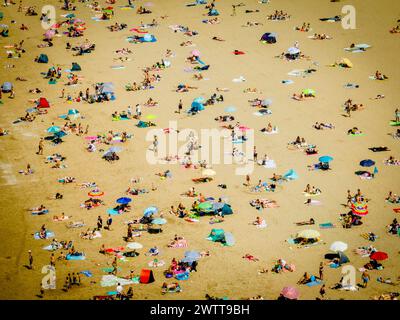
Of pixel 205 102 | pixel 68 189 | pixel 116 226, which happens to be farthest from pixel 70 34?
pixel 116 226

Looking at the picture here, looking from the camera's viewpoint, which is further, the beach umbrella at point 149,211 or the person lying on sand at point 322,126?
the person lying on sand at point 322,126

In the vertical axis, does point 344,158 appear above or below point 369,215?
above

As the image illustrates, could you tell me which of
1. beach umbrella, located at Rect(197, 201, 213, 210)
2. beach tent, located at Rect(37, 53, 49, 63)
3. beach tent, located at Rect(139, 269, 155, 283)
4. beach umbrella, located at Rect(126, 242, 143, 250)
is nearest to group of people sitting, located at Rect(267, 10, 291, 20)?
beach tent, located at Rect(37, 53, 49, 63)

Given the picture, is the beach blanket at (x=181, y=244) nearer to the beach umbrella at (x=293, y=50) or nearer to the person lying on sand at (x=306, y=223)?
the person lying on sand at (x=306, y=223)

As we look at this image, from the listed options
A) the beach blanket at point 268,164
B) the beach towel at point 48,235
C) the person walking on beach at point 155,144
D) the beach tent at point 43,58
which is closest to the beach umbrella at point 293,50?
the beach blanket at point 268,164
